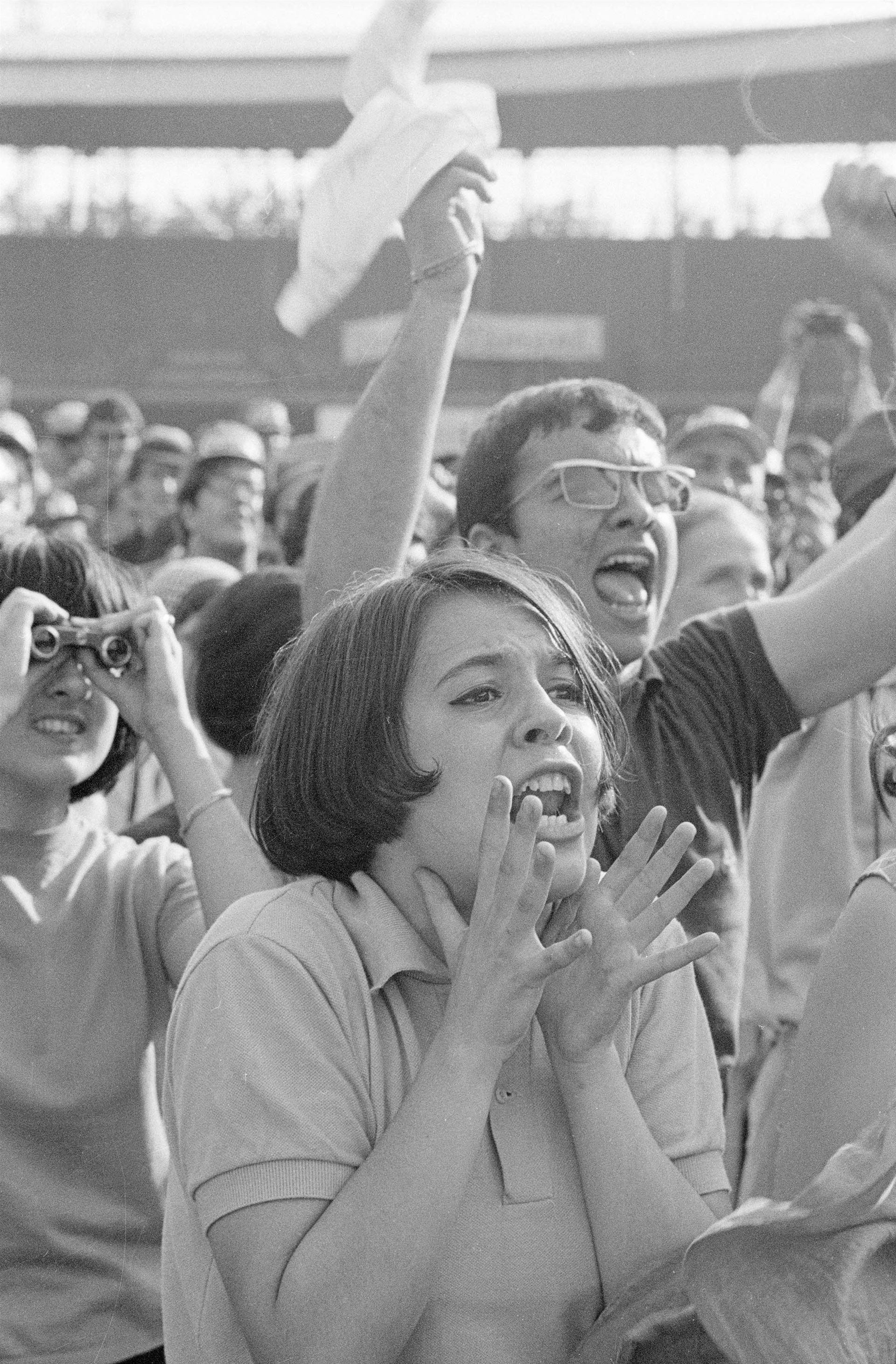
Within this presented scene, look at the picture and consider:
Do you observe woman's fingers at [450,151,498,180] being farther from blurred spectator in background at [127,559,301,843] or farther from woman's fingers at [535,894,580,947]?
woman's fingers at [535,894,580,947]

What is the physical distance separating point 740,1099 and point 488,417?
1.49 m

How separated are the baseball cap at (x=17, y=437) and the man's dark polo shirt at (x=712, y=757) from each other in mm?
3229

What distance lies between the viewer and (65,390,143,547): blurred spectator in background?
4188mm

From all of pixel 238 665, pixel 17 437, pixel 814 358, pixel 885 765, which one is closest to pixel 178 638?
pixel 238 665

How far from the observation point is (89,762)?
1.99 metres

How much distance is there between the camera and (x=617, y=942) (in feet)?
4.36

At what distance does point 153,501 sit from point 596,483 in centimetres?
255

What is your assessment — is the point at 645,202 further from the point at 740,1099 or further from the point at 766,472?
the point at 766,472

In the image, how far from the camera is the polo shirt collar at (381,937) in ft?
4.43

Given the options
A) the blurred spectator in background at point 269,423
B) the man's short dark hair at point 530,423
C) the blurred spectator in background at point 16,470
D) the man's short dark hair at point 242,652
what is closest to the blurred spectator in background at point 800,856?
the man's short dark hair at point 530,423

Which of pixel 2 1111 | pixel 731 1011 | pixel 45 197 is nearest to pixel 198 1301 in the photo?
pixel 2 1111

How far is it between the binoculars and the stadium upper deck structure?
0.33m

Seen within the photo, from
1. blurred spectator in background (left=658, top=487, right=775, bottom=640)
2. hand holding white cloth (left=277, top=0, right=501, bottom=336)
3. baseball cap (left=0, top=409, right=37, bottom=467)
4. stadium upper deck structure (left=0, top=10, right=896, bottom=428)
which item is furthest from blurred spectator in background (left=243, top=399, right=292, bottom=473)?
hand holding white cloth (left=277, top=0, right=501, bottom=336)

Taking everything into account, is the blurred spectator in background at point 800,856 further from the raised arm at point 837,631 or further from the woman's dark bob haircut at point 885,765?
the woman's dark bob haircut at point 885,765
